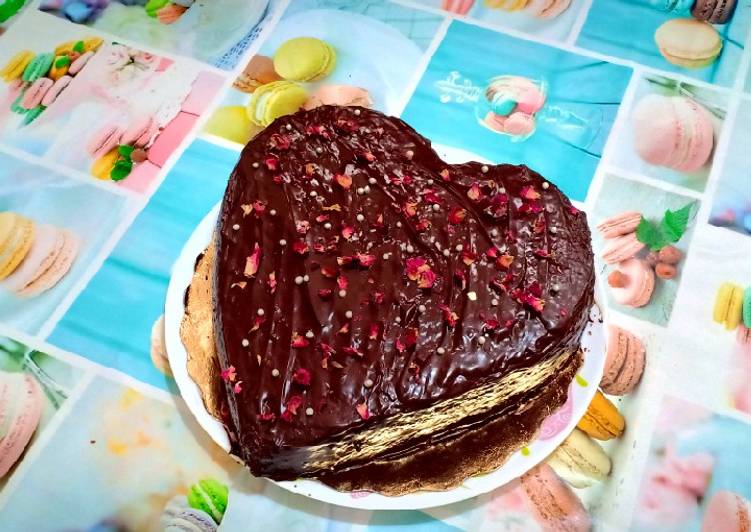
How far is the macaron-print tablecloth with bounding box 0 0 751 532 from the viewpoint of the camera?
148cm

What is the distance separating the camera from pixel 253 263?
1389 mm

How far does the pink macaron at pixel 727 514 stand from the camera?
1.44 meters

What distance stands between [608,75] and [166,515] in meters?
1.53

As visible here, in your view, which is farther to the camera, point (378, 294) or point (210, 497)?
point (210, 497)

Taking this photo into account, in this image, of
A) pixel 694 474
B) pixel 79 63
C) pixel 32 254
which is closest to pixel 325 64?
pixel 79 63

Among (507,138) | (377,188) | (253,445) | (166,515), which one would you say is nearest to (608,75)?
(507,138)

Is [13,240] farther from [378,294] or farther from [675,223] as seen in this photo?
[675,223]

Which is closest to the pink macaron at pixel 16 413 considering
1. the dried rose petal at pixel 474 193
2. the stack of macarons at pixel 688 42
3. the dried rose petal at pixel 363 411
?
the dried rose petal at pixel 363 411

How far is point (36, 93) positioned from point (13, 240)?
0.47 m

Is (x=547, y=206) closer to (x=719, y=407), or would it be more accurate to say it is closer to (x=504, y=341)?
(x=504, y=341)

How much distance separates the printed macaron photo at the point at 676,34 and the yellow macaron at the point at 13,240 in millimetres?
1518

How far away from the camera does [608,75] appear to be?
2039 mm

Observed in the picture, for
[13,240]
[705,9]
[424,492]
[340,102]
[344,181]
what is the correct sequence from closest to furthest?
1. [424,492]
2. [344,181]
3. [13,240]
4. [340,102]
5. [705,9]

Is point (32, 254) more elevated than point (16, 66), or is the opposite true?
point (16, 66)
